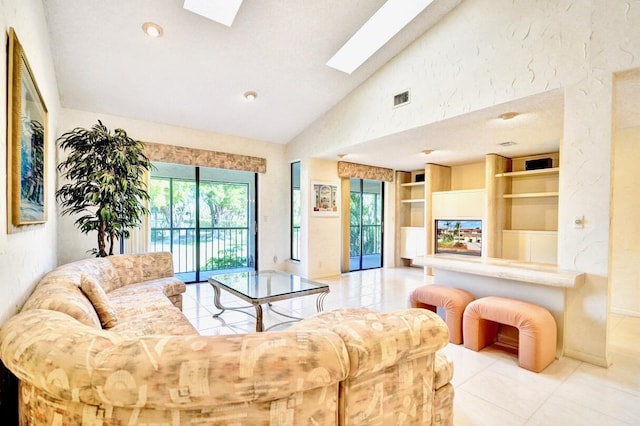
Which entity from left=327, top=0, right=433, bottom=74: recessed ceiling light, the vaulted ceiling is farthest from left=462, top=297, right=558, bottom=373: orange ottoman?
left=327, top=0, right=433, bottom=74: recessed ceiling light

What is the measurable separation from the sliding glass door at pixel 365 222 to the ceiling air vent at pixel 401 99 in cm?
295

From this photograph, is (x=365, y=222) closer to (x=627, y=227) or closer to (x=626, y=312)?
(x=627, y=227)

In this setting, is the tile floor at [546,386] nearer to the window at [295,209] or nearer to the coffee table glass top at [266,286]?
the coffee table glass top at [266,286]

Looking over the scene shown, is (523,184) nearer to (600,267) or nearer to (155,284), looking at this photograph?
(600,267)

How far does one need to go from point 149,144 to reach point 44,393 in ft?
13.4

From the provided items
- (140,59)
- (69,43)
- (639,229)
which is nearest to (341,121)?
(140,59)

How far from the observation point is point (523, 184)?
5.18 meters

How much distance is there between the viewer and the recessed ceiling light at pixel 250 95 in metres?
4.03

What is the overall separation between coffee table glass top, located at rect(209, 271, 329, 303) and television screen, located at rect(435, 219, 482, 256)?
3586 mm

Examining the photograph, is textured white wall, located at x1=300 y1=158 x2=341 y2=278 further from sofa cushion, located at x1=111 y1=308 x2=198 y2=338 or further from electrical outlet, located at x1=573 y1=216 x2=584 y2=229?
electrical outlet, located at x1=573 y1=216 x2=584 y2=229

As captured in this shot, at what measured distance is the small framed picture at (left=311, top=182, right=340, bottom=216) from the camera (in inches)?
210

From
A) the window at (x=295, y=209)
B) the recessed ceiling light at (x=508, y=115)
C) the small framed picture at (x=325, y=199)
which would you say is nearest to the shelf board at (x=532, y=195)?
the recessed ceiling light at (x=508, y=115)

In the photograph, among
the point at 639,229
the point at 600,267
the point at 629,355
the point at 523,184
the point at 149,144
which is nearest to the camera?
the point at 600,267

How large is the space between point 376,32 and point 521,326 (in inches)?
126
